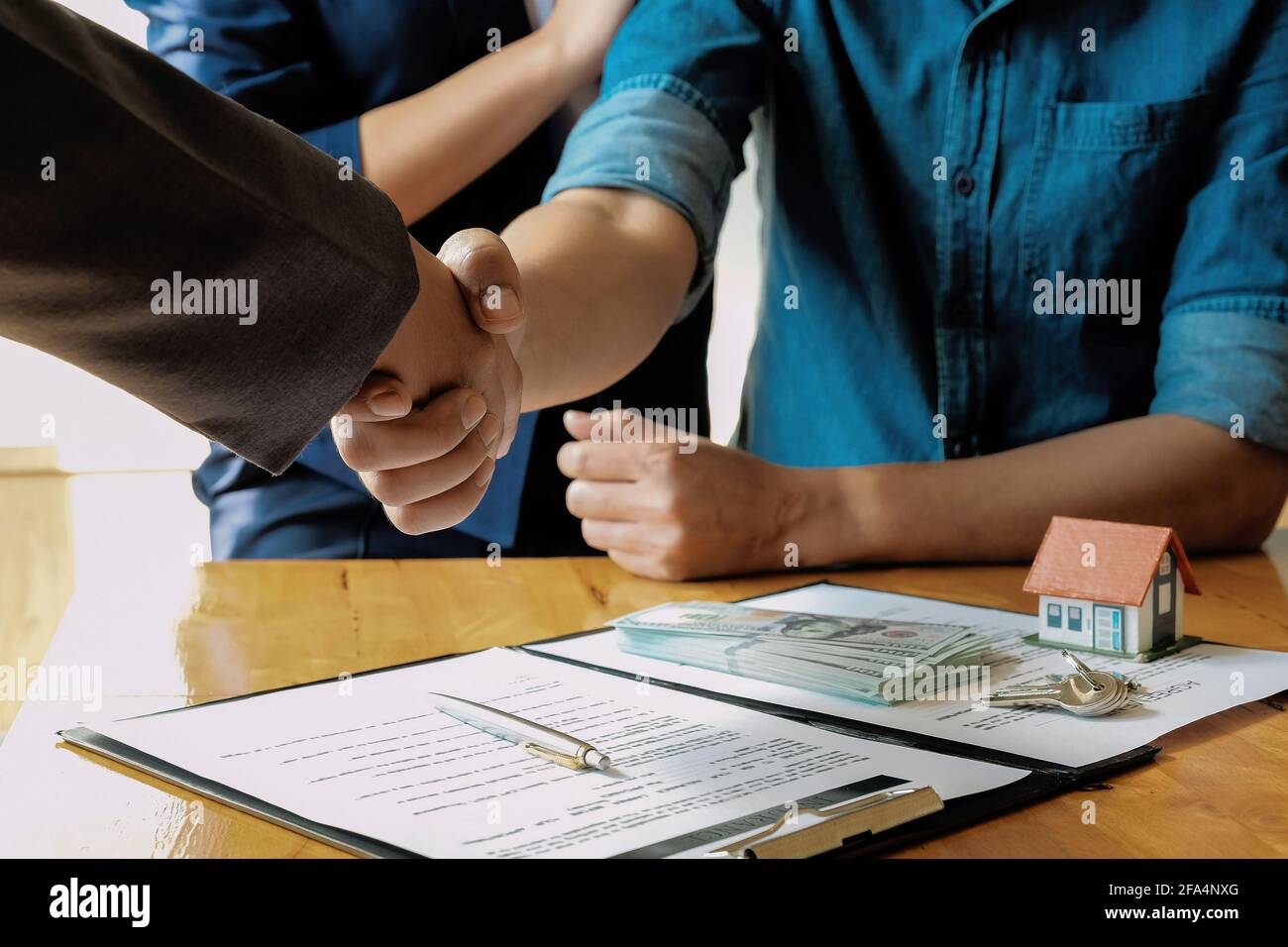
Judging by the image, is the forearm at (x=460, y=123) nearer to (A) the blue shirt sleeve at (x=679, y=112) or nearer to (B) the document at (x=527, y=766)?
(A) the blue shirt sleeve at (x=679, y=112)

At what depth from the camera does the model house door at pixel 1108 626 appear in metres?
0.63

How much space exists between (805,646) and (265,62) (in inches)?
31.1

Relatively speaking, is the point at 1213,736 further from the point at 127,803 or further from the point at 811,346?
the point at 811,346

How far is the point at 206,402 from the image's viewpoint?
534mm

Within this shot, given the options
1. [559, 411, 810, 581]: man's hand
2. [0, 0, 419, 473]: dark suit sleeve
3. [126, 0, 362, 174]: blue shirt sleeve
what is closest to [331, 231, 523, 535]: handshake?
[0, 0, 419, 473]: dark suit sleeve

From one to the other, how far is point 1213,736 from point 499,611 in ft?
1.38

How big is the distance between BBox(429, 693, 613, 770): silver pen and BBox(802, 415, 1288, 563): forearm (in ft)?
1.40

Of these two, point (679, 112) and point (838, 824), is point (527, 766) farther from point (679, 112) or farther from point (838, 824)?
point (679, 112)

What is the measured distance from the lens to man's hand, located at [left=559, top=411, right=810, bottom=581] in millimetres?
855

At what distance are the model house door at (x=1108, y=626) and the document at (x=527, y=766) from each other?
0.21 metres

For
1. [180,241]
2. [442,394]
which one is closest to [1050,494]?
[442,394]

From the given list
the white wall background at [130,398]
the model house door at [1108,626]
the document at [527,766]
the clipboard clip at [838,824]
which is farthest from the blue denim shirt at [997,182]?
the white wall background at [130,398]

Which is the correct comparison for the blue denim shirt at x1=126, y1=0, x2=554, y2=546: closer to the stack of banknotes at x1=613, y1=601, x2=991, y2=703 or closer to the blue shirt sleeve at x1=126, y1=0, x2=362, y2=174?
the blue shirt sleeve at x1=126, y1=0, x2=362, y2=174

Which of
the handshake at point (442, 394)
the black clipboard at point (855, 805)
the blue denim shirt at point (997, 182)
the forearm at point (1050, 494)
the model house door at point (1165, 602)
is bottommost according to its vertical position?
the black clipboard at point (855, 805)
